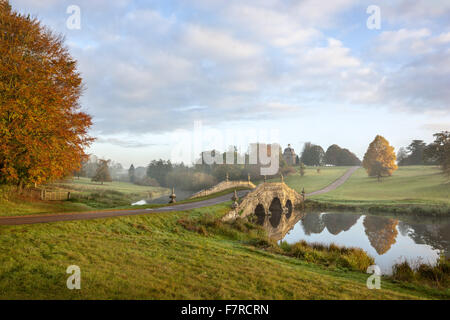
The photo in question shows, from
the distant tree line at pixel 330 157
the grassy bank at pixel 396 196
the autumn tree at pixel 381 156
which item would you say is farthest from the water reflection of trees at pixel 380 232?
the distant tree line at pixel 330 157

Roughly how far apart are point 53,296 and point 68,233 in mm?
6630

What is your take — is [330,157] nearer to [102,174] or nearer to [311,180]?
[311,180]

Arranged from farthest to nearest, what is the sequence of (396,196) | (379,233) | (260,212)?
(396,196)
(260,212)
(379,233)

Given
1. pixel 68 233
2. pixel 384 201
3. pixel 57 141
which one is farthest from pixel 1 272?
pixel 384 201

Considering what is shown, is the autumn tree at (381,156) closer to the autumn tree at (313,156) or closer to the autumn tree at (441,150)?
the autumn tree at (441,150)

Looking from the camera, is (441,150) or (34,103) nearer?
(34,103)

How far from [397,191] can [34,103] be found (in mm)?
59334

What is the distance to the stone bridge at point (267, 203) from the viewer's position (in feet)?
98.1

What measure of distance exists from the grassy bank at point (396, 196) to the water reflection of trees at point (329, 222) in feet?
18.9

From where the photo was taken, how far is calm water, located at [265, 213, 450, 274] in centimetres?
1997

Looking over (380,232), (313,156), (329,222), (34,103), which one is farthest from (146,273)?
(313,156)

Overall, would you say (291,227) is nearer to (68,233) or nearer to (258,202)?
(258,202)

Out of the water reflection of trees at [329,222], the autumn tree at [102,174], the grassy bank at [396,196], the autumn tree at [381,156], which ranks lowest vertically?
the water reflection of trees at [329,222]

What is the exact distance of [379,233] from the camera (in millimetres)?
27484
